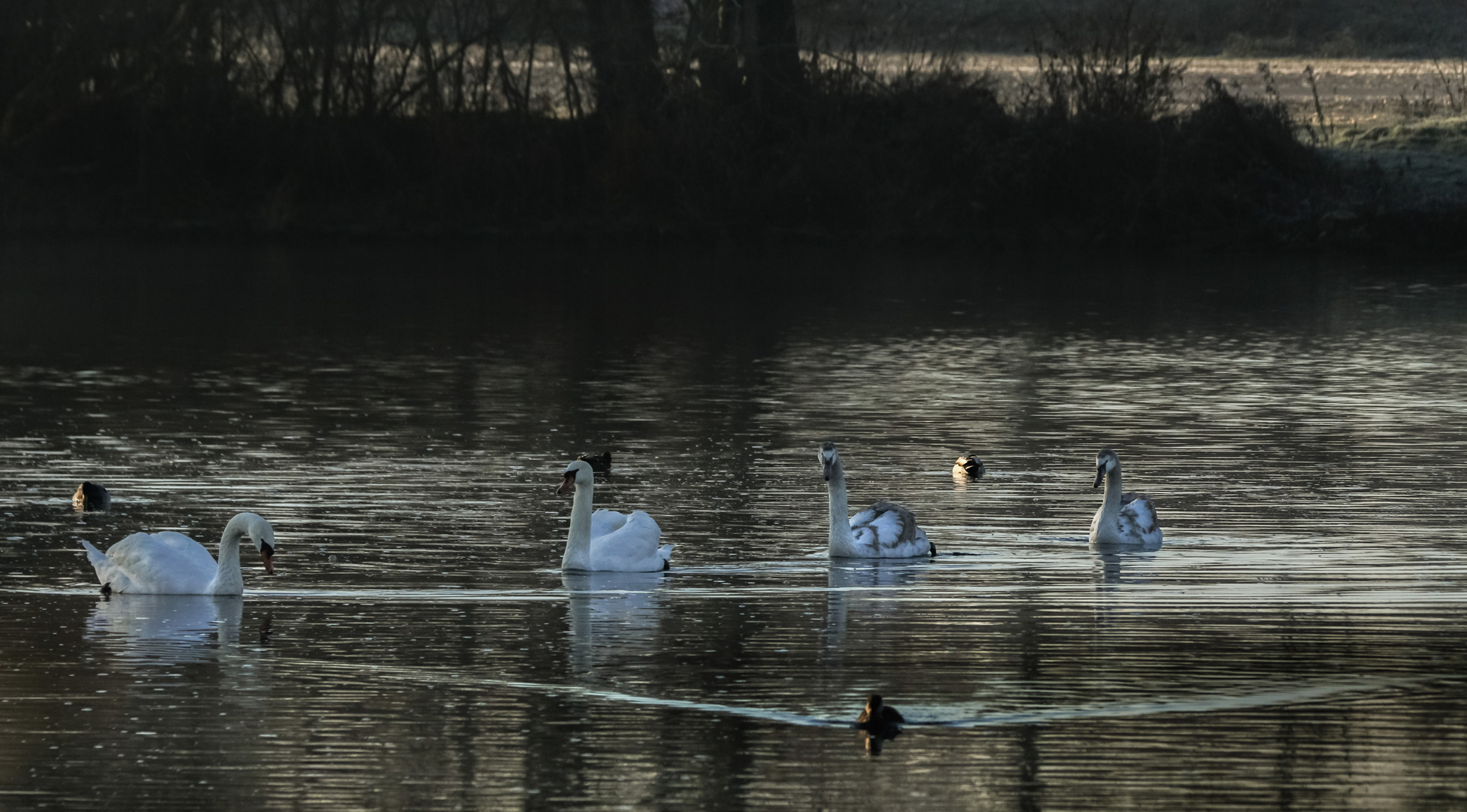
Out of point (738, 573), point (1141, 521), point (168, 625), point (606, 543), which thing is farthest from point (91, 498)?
point (1141, 521)

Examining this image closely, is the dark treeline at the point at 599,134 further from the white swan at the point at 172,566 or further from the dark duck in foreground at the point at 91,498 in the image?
the white swan at the point at 172,566

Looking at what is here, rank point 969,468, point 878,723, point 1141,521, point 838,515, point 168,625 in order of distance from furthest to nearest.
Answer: point 969,468 → point 1141,521 → point 838,515 → point 168,625 → point 878,723

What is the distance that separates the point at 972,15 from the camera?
5347 centimetres

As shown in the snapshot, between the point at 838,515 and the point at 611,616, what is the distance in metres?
2.01

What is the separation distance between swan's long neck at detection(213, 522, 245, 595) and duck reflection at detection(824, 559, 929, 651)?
2.92 m

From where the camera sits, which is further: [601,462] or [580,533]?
[601,462]

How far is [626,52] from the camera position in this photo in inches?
1437

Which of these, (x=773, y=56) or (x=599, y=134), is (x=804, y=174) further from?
(x=599, y=134)

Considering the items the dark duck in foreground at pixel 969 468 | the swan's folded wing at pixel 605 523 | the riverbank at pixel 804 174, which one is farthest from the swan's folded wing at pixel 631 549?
the riverbank at pixel 804 174

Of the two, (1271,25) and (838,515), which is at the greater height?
(1271,25)

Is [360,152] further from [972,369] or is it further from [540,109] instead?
[972,369]

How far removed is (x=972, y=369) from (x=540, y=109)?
16.7 metres

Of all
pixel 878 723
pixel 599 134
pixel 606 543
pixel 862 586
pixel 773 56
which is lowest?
pixel 862 586

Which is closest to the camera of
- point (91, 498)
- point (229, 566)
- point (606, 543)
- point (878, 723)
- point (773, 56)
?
point (878, 723)
